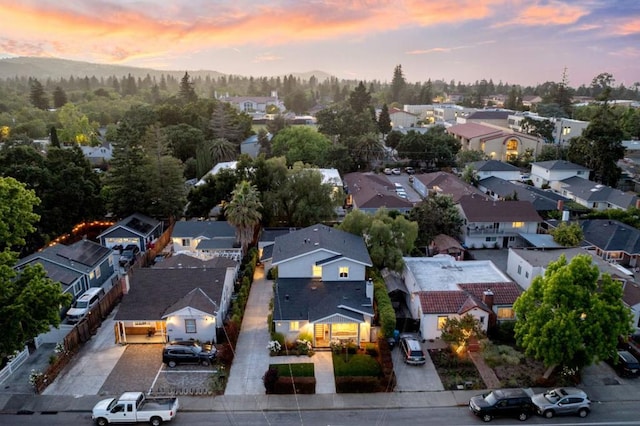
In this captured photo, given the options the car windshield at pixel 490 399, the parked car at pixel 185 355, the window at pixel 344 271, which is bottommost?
the parked car at pixel 185 355

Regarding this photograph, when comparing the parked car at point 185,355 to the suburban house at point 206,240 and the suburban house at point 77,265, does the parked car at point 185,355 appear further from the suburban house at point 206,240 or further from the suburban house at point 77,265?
the suburban house at point 206,240

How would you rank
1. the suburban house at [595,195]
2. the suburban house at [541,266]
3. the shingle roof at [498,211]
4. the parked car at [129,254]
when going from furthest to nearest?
1. the suburban house at [595,195]
2. the shingle roof at [498,211]
3. the parked car at [129,254]
4. the suburban house at [541,266]

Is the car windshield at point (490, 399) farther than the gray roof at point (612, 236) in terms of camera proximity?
No

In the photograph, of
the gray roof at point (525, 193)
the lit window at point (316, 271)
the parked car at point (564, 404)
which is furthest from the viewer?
the gray roof at point (525, 193)

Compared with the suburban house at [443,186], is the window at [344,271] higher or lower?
lower

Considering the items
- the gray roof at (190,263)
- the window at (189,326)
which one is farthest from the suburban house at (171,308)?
the gray roof at (190,263)

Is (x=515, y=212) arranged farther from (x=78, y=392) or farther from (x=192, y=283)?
(x=78, y=392)

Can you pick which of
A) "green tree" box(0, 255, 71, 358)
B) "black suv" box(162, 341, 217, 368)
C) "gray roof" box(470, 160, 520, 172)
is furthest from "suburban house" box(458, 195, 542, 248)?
"green tree" box(0, 255, 71, 358)
